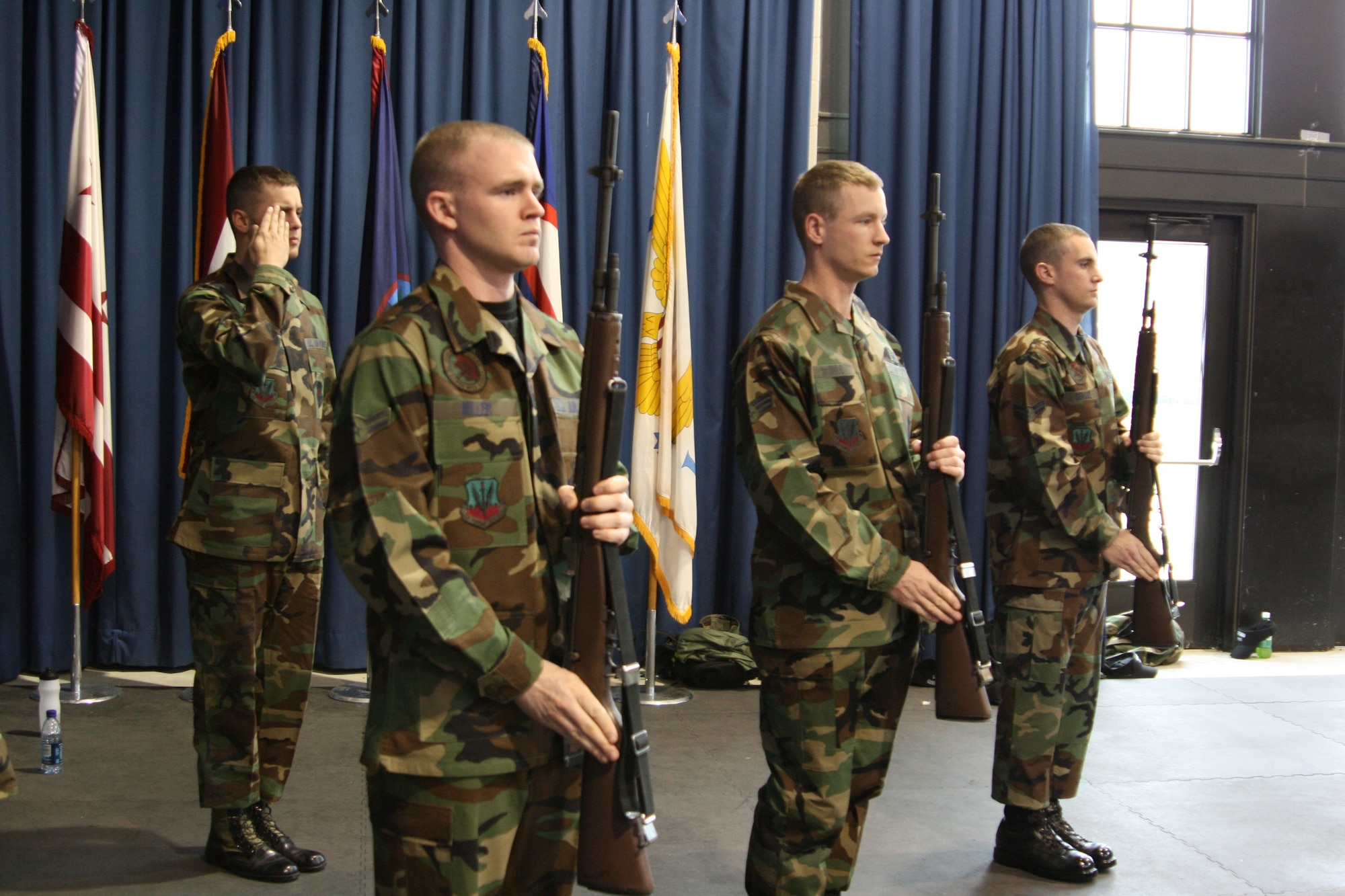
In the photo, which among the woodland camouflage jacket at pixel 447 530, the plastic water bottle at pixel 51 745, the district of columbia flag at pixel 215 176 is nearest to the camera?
the woodland camouflage jacket at pixel 447 530

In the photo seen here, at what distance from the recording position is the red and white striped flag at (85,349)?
13.0 feet

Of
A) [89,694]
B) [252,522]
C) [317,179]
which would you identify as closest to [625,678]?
[252,522]

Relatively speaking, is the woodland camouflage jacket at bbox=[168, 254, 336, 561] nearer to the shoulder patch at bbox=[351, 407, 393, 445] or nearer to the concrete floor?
the concrete floor

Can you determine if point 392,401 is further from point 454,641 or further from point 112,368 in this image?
point 112,368

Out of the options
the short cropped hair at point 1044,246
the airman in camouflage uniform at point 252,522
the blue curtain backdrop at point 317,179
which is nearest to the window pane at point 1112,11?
the blue curtain backdrop at point 317,179

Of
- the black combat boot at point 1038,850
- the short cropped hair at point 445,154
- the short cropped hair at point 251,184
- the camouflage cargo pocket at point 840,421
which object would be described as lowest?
the black combat boot at point 1038,850

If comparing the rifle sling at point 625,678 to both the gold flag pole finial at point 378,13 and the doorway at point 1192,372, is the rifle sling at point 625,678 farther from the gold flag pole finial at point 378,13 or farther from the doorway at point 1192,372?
the doorway at point 1192,372

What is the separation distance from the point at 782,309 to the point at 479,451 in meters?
0.89

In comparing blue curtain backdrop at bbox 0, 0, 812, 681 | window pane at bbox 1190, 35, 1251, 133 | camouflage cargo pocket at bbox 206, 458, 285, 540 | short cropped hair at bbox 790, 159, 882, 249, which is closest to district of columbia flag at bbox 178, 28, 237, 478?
blue curtain backdrop at bbox 0, 0, 812, 681

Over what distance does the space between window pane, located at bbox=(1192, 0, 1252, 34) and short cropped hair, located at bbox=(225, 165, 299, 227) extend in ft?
14.9

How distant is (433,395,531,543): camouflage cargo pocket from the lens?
1421mm

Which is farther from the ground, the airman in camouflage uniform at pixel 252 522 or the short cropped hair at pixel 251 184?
the short cropped hair at pixel 251 184

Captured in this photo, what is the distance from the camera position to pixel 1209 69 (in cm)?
543

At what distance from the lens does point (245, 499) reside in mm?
2572
